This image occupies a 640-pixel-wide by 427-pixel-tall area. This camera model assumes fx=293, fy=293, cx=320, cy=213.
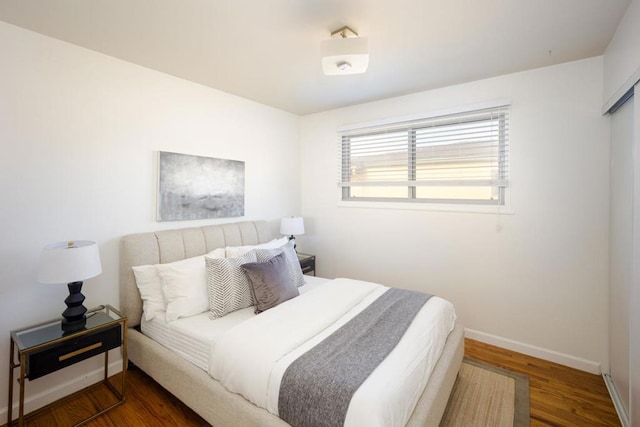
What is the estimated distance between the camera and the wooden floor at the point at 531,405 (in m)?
1.91

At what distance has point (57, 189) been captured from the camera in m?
2.09

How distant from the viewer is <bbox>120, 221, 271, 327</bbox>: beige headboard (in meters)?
2.32

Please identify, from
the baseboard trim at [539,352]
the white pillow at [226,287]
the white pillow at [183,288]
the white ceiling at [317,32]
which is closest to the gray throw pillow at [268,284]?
the white pillow at [226,287]

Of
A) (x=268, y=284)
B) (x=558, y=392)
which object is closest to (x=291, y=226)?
(x=268, y=284)

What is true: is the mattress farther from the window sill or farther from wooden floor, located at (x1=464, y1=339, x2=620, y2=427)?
wooden floor, located at (x1=464, y1=339, x2=620, y2=427)

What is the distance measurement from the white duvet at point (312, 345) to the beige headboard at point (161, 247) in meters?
1.00

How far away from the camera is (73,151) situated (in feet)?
7.06

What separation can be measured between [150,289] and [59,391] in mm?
899

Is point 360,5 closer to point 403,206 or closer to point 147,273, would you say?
point 403,206

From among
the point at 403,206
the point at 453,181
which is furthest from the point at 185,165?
the point at 453,181

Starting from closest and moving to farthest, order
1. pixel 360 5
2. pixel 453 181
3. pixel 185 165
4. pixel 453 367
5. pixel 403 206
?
pixel 360 5
pixel 453 367
pixel 185 165
pixel 453 181
pixel 403 206

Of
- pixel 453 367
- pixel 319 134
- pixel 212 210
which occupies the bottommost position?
pixel 453 367

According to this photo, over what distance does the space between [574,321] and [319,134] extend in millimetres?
3296

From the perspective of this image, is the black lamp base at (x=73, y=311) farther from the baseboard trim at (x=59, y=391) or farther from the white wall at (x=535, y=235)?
the white wall at (x=535, y=235)
